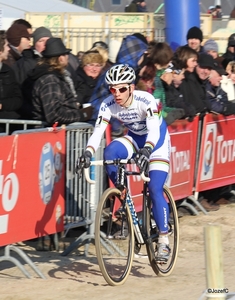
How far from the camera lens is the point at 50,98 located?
27.9 feet

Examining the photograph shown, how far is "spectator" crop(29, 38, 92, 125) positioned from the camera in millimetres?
8477

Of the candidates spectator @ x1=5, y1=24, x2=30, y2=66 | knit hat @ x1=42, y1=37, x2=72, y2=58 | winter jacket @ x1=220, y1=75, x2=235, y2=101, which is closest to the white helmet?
knit hat @ x1=42, y1=37, x2=72, y2=58

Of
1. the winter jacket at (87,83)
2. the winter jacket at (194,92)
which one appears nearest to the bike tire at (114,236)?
the winter jacket at (87,83)

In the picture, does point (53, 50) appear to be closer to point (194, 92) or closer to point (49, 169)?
point (49, 169)

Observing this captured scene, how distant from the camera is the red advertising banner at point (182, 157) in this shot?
34.4 feet

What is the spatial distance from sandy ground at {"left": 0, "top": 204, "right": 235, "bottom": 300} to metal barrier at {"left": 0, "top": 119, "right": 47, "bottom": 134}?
1.28 metres

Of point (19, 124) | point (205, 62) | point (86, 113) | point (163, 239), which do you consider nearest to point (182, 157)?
point (205, 62)

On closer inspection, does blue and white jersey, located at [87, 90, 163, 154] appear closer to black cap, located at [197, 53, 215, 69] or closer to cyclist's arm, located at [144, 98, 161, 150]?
cyclist's arm, located at [144, 98, 161, 150]

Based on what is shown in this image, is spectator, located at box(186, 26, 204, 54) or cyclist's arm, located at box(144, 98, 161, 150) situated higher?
spectator, located at box(186, 26, 204, 54)

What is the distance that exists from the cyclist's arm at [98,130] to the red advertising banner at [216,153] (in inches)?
150

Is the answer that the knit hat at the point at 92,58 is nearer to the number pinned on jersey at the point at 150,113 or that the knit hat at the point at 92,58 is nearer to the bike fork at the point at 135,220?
the number pinned on jersey at the point at 150,113

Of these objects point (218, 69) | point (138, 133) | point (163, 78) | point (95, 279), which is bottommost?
point (95, 279)

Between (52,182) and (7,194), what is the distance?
81cm

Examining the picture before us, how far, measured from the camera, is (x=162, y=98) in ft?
32.2
